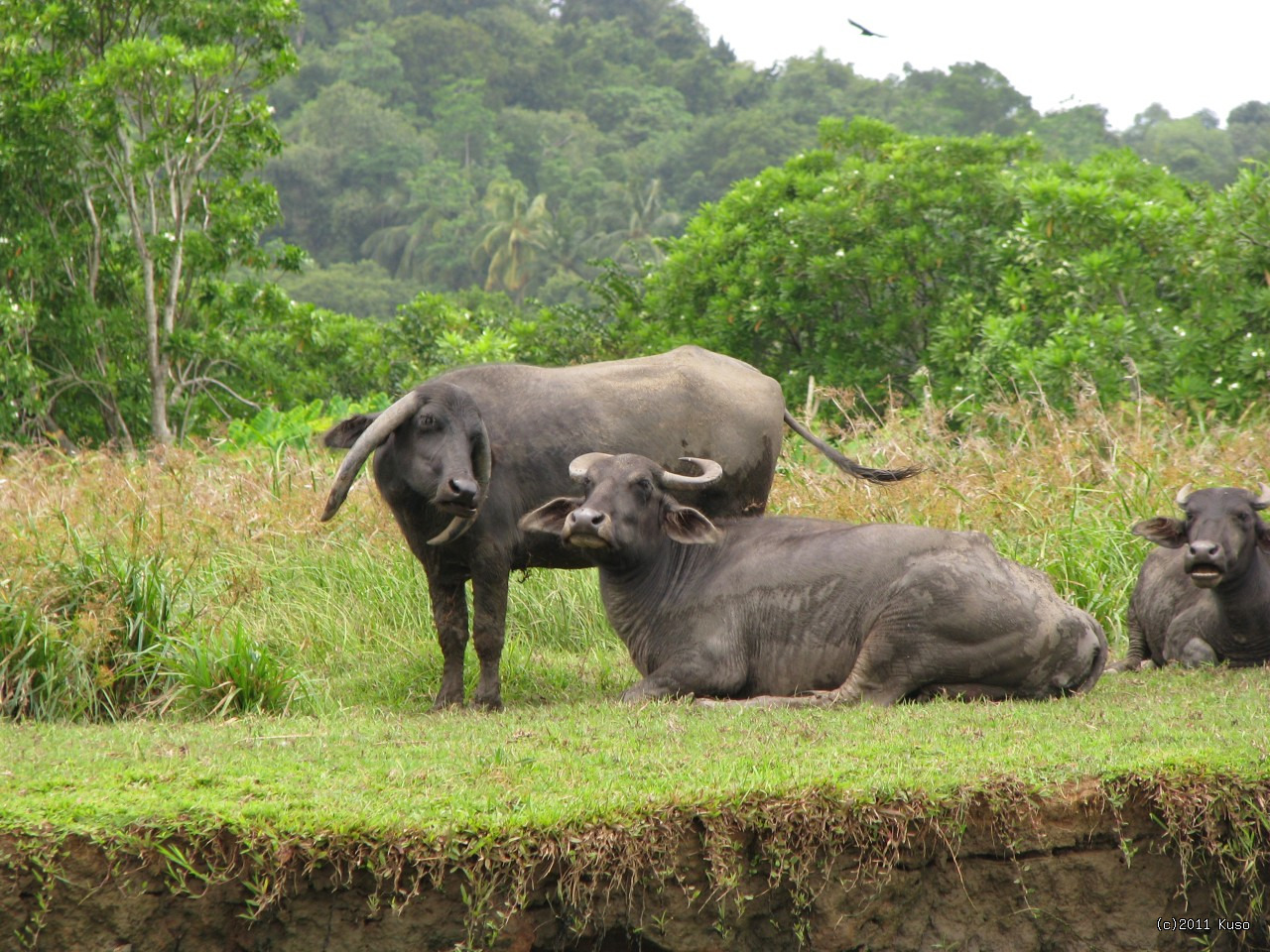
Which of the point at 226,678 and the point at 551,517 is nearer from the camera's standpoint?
the point at 551,517

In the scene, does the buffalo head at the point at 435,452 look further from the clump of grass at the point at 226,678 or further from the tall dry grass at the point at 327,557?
the tall dry grass at the point at 327,557

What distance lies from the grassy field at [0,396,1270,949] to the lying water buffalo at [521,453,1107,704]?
0.97 ft

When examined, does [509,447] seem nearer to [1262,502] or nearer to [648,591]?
[648,591]

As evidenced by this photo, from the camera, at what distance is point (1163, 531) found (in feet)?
24.6

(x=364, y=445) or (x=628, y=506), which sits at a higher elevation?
(x=364, y=445)

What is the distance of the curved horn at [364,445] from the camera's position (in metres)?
6.39

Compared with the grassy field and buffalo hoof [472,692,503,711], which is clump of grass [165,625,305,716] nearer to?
the grassy field

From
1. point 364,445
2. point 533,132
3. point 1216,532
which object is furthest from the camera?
point 533,132

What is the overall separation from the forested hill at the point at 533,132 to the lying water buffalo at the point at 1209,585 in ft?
147

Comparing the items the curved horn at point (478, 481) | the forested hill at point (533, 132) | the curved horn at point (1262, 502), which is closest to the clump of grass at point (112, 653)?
the curved horn at point (478, 481)

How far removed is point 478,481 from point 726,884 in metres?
2.55

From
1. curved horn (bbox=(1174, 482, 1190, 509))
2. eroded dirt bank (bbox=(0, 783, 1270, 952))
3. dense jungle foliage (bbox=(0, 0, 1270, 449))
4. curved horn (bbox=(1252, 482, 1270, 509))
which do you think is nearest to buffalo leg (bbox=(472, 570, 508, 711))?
eroded dirt bank (bbox=(0, 783, 1270, 952))

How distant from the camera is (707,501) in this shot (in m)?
7.43

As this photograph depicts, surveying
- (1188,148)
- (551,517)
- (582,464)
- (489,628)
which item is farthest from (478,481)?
(1188,148)
